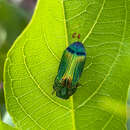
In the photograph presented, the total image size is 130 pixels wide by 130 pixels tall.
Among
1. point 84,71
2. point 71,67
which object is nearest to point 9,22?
point 71,67

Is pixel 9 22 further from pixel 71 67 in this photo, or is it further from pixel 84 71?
pixel 84 71

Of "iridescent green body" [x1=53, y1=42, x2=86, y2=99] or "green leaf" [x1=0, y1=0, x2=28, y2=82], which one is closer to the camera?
"iridescent green body" [x1=53, y1=42, x2=86, y2=99]

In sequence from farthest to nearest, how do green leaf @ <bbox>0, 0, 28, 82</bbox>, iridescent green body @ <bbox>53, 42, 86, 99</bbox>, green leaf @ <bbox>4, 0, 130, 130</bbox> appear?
green leaf @ <bbox>0, 0, 28, 82</bbox>
iridescent green body @ <bbox>53, 42, 86, 99</bbox>
green leaf @ <bbox>4, 0, 130, 130</bbox>

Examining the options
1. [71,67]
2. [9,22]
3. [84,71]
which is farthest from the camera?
[9,22]

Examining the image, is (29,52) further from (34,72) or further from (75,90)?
(75,90)

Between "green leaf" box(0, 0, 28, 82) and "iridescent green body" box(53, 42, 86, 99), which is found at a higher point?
"green leaf" box(0, 0, 28, 82)

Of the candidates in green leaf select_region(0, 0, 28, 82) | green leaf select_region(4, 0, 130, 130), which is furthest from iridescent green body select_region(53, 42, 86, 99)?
green leaf select_region(0, 0, 28, 82)

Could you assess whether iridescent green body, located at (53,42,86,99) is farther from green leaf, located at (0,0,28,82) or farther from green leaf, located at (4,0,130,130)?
green leaf, located at (0,0,28,82)

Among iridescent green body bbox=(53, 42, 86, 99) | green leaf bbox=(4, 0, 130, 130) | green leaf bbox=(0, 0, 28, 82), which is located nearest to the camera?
green leaf bbox=(4, 0, 130, 130)
